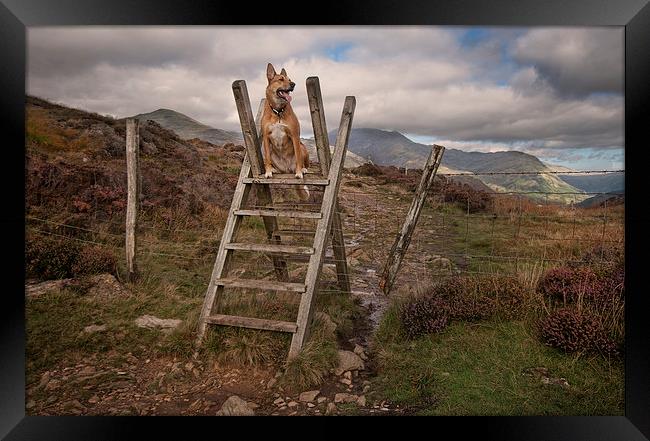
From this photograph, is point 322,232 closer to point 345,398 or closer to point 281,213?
point 281,213

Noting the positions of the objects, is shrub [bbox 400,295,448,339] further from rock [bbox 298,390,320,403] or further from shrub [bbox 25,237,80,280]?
shrub [bbox 25,237,80,280]

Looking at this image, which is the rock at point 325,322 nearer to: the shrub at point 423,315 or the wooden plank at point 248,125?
the shrub at point 423,315

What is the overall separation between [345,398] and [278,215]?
2.10m

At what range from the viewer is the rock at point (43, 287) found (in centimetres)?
555

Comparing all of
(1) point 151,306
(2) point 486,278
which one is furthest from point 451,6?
(1) point 151,306

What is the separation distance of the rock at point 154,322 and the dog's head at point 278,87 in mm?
2911

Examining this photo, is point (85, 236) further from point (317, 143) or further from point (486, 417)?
point (486, 417)

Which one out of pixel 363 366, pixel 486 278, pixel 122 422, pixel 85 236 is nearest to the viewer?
pixel 122 422

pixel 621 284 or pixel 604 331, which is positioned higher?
pixel 621 284

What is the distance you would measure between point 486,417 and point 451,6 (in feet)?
13.3

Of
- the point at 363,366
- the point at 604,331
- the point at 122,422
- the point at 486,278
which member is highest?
the point at 486,278

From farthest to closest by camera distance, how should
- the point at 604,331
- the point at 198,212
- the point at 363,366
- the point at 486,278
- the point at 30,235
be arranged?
the point at 198,212, the point at 30,235, the point at 486,278, the point at 363,366, the point at 604,331

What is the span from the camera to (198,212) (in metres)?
9.67

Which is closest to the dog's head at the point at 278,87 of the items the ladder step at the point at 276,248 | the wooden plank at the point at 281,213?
the wooden plank at the point at 281,213
